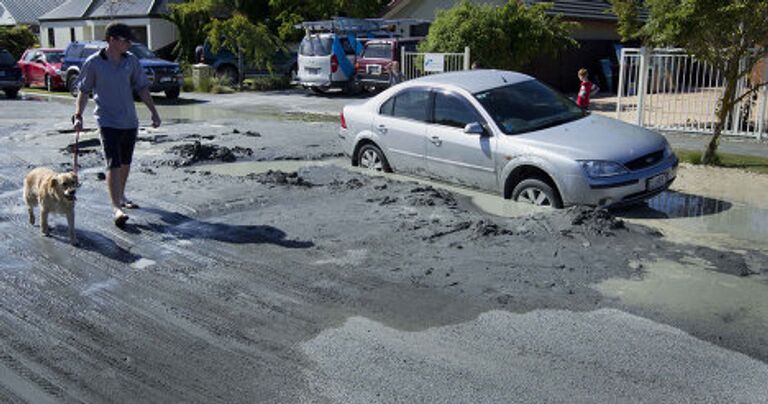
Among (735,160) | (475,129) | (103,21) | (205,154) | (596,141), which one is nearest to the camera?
(596,141)

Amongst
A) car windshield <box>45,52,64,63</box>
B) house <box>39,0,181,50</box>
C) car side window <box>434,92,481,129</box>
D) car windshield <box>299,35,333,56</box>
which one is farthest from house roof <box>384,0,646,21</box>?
house <box>39,0,181,50</box>

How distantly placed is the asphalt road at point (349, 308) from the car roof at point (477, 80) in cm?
127

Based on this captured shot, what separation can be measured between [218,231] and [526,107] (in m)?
3.73

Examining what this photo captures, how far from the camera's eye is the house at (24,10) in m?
52.6

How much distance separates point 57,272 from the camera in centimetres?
606

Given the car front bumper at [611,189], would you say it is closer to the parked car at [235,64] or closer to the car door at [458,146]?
the car door at [458,146]

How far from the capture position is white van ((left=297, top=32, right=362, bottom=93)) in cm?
2511

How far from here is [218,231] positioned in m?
7.29

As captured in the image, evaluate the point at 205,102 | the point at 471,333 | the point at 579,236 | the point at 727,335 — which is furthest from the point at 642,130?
the point at 205,102

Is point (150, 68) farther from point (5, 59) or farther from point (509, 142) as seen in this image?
point (509, 142)

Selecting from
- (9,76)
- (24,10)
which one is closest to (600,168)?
(9,76)

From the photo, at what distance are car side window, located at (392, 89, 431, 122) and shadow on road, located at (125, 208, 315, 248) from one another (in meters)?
2.65

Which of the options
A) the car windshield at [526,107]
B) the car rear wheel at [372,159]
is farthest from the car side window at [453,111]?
the car rear wheel at [372,159]

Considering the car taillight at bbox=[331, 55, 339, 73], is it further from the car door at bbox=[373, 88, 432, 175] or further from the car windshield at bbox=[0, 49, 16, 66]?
the car door at bbox=[373, 88, 432, 175]
